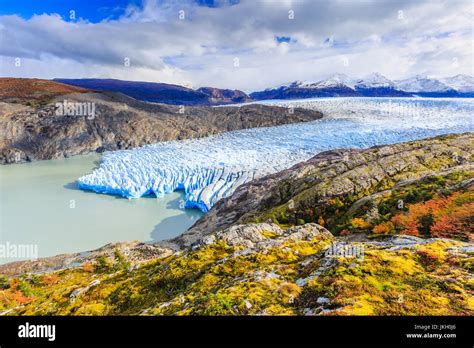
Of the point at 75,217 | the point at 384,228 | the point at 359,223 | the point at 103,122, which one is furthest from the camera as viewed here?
the point at 103,122

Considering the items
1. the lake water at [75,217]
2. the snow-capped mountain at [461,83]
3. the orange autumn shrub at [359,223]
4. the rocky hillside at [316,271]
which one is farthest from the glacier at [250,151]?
the snow-capped mountain at [461,83]

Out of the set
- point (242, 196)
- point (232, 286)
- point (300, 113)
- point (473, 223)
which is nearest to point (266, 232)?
point (232, 286)

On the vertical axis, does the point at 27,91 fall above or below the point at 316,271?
above

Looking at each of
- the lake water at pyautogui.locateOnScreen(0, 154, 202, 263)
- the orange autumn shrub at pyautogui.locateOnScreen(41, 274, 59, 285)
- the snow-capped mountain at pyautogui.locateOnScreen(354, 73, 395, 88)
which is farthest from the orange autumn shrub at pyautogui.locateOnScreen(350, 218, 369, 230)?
the snow-capped mountain at pyautogui.locateOnScreen(354, 73, 395, 88)

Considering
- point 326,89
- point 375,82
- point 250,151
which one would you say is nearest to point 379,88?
point 375,82

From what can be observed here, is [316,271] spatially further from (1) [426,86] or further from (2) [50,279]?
(1) [426,86]

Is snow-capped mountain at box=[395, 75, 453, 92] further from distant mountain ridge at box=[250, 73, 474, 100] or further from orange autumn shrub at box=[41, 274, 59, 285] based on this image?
orange autumn shrub at box=[41, 274, 59, 285]

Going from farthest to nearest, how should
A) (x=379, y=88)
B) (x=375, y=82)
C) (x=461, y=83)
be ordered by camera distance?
(x=375, y=82) → (x=379, y=88) → (x=461, y=83)
